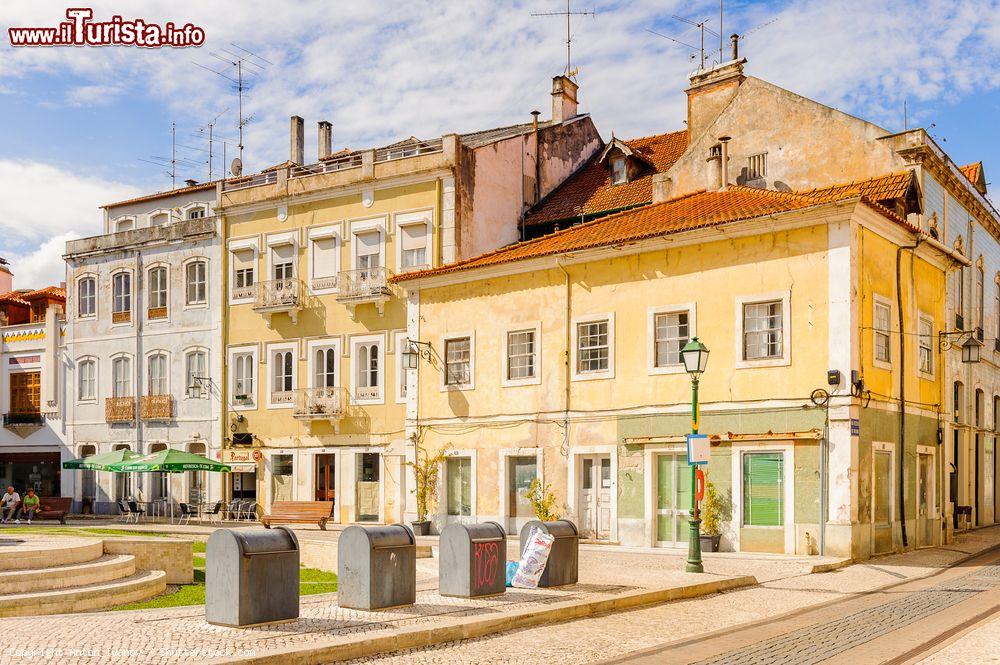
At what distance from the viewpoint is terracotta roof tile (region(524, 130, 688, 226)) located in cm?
3341

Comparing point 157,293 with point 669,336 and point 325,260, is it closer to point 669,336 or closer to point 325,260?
point 325,260

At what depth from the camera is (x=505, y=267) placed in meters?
26.6

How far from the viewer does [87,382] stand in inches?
1604

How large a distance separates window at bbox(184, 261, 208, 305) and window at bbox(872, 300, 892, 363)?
23365 millimetres

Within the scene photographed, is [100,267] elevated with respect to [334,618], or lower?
elevated

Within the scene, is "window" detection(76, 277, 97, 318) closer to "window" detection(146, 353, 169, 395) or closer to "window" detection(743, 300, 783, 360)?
"window" detection(146, 353, 169, 395)

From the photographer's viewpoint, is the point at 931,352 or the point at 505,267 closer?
the point at 931,352

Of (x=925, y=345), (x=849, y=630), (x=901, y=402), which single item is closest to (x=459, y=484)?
(x=901, y=402)

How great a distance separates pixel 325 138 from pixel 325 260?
8.18 metres

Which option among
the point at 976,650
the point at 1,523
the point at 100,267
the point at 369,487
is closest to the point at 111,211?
the point at 100,267

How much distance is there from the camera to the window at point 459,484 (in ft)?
90.6

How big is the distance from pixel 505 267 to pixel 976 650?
1748 cm

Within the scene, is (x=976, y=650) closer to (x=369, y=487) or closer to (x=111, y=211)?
(x=369, y=487)

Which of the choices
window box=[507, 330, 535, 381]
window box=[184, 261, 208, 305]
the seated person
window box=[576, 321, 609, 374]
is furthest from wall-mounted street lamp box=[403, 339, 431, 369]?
the seated person
